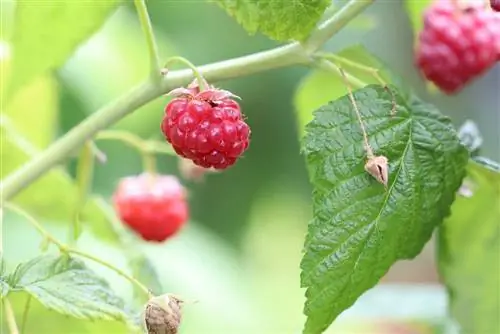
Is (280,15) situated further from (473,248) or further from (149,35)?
(473,248)

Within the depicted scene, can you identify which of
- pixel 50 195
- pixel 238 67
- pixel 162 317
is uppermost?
pixel 238 67

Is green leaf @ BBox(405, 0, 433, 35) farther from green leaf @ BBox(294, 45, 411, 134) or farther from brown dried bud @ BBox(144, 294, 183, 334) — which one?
brown dried bud @ BBox(144, 294, 183, 334)

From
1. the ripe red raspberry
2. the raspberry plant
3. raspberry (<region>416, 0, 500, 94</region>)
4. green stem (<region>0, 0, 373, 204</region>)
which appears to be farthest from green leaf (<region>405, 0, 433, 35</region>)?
the ripe red raspberry

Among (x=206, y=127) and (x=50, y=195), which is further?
(x=50, y=195)

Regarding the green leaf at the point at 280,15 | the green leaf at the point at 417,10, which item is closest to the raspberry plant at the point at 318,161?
the green leaf at the point at 280,15

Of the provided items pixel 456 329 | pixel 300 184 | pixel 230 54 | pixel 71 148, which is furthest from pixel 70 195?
pixel 300 184

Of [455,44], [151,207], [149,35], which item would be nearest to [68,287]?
[149,35]

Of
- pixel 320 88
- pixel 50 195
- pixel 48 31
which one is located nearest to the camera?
pixel 48 31

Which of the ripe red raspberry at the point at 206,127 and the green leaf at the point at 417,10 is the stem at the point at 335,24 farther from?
the green leaf at the point at 417,10
